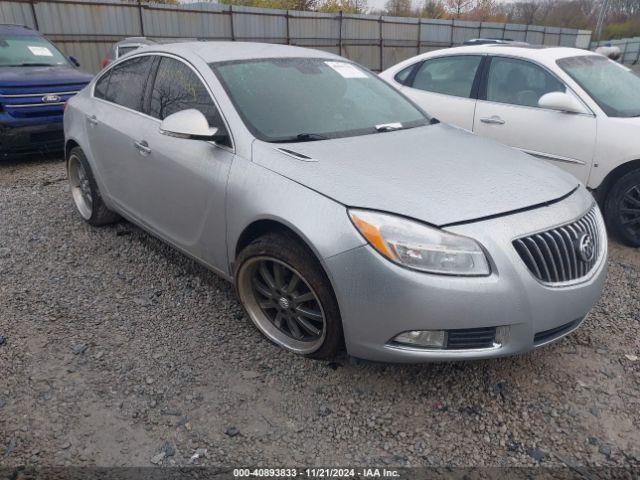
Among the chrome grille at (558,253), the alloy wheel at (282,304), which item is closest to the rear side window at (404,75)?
the chrome grille at (558,253)

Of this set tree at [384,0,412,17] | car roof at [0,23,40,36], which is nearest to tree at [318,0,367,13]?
tree at [384,0,412,17]

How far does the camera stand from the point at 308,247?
8.06 ft

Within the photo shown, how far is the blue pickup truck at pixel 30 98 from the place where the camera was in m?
6.34

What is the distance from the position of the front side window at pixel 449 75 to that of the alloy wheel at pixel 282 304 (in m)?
3.37

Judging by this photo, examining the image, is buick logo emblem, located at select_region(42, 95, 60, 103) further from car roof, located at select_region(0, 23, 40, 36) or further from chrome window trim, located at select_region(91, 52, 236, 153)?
chrome window trim, located at select_region(91, 52, 236, 153)

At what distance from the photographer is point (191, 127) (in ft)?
9.13

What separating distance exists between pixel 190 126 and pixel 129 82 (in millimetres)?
1403

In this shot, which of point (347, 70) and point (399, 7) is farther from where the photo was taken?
point (399, 7)

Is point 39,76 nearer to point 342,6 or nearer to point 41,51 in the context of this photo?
point 41,51

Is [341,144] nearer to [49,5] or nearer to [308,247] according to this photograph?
[308,247]

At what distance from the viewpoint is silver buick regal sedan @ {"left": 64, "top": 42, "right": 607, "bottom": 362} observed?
220 cm

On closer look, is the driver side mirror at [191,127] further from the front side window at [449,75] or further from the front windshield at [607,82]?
the front windshield at [607,82]

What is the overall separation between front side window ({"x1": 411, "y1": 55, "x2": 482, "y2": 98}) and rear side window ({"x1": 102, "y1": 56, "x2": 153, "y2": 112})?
301 centimetres

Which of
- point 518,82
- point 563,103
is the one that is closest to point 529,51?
point 518,82
